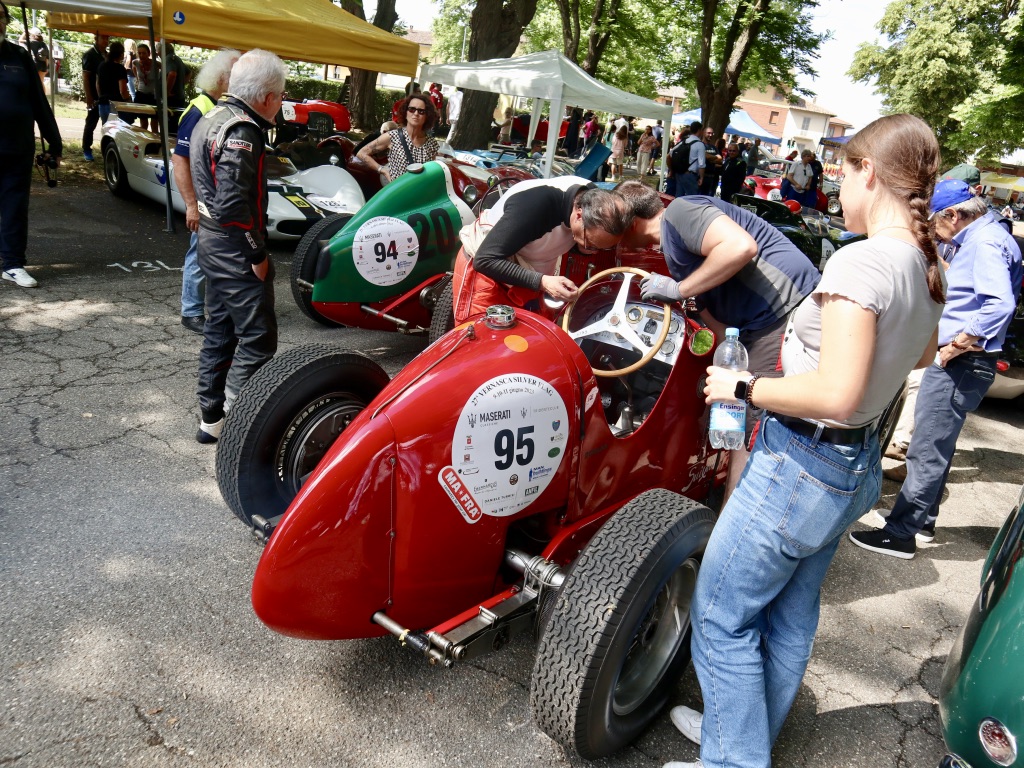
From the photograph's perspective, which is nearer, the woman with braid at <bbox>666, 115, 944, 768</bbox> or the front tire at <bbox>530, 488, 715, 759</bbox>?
the woman with braid at <bbox>666, 115, 944, 768</bbox>

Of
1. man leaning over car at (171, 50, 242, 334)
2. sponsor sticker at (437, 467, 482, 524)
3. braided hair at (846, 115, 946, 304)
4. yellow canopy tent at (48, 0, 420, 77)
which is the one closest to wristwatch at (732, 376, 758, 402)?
braided hair at (846, 115, 946, 304)

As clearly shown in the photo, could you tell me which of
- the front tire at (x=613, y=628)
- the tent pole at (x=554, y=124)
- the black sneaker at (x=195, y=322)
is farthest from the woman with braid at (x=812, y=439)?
the tent pole at (x=554, y=124)

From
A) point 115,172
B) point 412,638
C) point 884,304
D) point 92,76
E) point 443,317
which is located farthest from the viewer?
point 92,76

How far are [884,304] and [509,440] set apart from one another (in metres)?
1.19

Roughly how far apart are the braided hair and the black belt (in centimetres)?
36

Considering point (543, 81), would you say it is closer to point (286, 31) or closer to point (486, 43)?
point (486, 43)

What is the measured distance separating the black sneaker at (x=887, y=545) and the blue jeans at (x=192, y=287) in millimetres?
4603

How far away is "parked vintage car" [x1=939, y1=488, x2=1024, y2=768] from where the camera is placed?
1827mm

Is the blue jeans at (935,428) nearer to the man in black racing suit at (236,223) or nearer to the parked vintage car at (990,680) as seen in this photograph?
the parked vintage car at (990,680)

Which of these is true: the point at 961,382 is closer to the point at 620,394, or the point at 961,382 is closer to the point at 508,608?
the point at 620,394

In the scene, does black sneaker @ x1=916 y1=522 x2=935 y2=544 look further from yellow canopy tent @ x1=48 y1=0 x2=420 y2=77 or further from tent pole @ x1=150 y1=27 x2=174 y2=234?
yellow canopy tent @ x1=48 y1=0 x2=420 y2=77

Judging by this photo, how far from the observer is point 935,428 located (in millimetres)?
3783

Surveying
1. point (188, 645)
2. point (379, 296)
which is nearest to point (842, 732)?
point (188, 645)

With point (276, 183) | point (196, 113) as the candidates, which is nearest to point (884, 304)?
point (196, 113)
